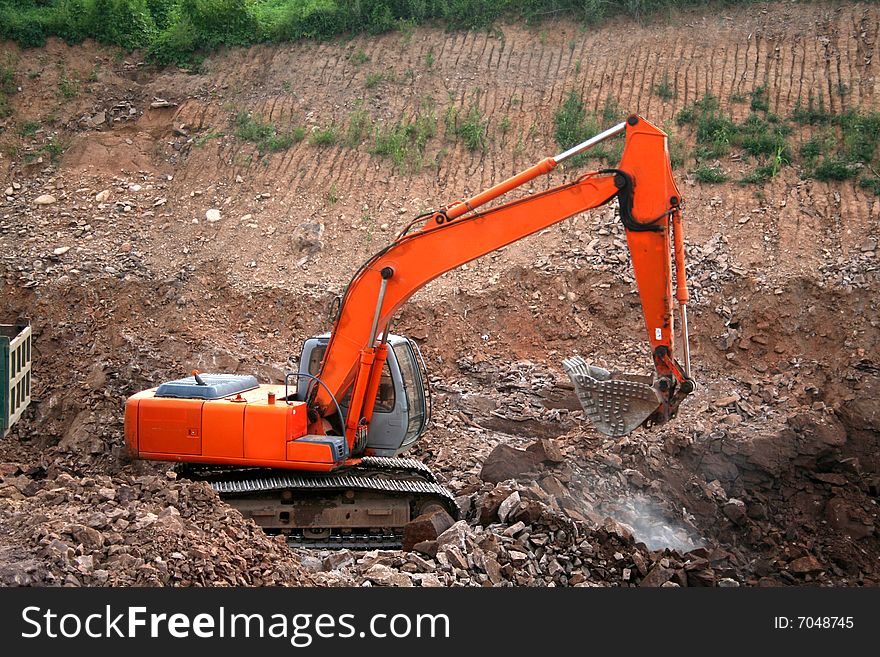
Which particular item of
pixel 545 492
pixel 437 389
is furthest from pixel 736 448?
pixel 437 389

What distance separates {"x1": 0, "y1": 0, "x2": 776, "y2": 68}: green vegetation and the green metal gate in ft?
31.2

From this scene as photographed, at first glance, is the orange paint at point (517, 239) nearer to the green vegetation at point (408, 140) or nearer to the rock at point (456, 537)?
the rock at point (456, 537)

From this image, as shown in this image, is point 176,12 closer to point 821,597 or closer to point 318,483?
point 318,483

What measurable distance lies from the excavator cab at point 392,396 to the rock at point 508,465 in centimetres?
111

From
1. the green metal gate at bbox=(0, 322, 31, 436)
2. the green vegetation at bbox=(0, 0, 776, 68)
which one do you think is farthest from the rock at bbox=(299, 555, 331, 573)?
the green vegetation at bbox=(0, 0, 776, 68)

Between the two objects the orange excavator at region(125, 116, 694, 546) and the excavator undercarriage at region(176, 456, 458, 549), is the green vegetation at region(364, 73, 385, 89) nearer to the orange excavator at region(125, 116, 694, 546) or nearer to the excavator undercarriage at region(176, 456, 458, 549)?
the orange excavator at region(125, 116, 694, 546)

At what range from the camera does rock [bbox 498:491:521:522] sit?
28.0 feet

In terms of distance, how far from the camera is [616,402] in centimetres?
815

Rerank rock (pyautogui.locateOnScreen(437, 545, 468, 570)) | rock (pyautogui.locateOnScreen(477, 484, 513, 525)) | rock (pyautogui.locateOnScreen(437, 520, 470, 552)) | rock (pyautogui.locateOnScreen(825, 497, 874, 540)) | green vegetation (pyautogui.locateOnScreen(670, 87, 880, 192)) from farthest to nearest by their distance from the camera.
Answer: green vegetation (pyautogui.locateOnScreen(670, 87, 880, 192)) → rock (pyautogui.locateOnScreen(825, 497, 874, 540)) → rock (pyautogui.locateOnScreen(477, 484, 513, 525)) → rock (pyautogui.locateOnScreen(437, 520, 470, 552)) → rock (pyautogui.locateOnScreen(437, 545, 468, 570))

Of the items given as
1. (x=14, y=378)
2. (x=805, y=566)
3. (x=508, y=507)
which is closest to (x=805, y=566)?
(x=805, y=566)

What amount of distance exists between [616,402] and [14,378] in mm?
6981

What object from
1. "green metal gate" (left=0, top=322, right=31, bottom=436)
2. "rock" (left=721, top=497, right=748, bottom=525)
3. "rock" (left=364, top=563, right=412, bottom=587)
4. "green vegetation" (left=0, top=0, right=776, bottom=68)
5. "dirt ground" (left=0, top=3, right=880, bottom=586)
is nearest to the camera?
"rock" (left=364, top=563, right=412, bottom=587)

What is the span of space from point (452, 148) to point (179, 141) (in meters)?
5.17

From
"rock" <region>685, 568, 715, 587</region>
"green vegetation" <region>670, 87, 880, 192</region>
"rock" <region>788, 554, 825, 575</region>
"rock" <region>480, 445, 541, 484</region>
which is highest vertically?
"green vegetation" <region>670, 87, 880, 192</region>
